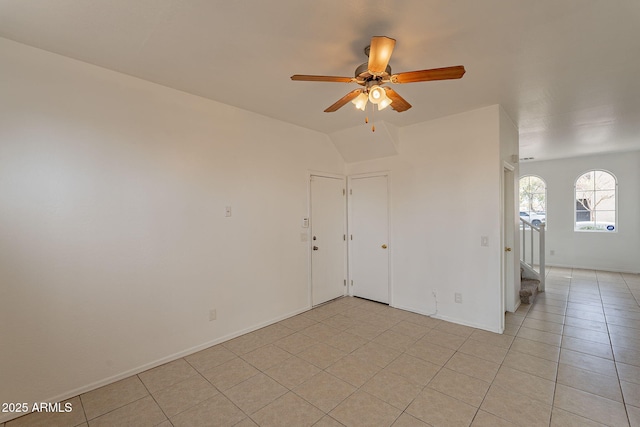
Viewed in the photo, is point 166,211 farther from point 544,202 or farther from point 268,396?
point 544,202

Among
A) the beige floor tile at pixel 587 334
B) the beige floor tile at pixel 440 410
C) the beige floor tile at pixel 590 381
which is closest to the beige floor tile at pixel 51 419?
the beige floor tile at pixel 440 410

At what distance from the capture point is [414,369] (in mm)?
2576

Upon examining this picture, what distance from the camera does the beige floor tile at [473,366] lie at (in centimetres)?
246

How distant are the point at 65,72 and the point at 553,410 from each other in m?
4.55

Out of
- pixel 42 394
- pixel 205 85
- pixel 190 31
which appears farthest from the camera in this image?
pixel 205 85

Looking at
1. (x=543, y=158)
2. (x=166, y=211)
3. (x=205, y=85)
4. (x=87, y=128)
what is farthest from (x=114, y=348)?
(x=543, y=158)

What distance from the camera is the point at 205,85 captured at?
2.73 m

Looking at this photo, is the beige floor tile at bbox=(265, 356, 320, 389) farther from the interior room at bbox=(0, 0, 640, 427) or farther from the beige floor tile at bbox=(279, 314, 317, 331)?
the beige floor tile at bbox=(279, 314, 317, 331)

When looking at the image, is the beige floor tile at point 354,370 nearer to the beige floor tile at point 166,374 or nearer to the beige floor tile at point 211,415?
the beige floor tile at point 211,415

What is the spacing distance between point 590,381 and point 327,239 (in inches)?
125

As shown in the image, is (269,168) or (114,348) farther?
(269,168)

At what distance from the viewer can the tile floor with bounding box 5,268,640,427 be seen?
6.54 feet

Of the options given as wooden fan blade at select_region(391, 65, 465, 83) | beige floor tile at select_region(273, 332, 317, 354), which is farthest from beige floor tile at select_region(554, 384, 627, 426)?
wooden fan blade at select_region(391, 65, 465, 83)

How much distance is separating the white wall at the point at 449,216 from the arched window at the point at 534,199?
520 cm
